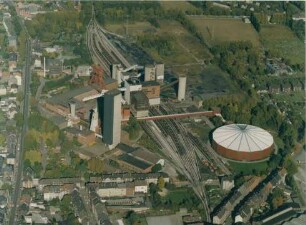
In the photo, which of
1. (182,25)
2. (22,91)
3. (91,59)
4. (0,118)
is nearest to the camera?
(0,118)

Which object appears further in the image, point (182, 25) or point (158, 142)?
point (182, 25)

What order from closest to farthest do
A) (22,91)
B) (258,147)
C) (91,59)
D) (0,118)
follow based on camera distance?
1. (258,147)
2. (0,118)
3. (22,91)
4. (91,59)

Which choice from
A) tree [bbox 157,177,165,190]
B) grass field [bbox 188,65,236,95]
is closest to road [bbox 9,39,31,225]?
tree [bbox 157,177,165,190]

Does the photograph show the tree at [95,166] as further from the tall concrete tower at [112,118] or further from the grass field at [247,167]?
the grass field at [247,167]

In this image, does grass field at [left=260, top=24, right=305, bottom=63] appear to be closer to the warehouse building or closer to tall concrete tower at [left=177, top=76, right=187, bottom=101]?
tall concrete tower at [left=177, top=76, right=187, bottom=101]

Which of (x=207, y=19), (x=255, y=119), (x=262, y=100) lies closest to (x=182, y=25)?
(x=207, y=19)

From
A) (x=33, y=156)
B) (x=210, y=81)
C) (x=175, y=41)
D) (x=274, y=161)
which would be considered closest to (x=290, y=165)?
(x=274, y=161)

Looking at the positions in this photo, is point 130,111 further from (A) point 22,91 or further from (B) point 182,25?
(B) point 182,25
